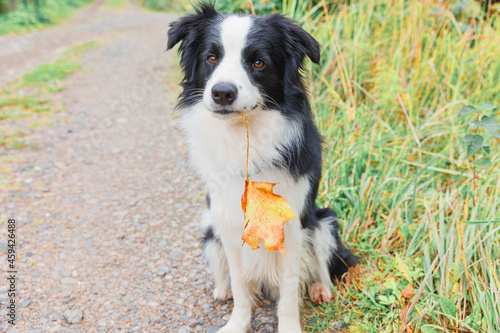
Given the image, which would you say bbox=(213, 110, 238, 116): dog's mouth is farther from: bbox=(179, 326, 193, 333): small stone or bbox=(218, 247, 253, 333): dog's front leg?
bbox=(179, 326, 193, 333): small stone

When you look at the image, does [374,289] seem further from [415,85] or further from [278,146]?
[415,85]

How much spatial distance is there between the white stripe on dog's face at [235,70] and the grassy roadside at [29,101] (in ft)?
10.6

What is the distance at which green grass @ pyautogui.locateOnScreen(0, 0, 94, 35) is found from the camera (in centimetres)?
993

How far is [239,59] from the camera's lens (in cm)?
192

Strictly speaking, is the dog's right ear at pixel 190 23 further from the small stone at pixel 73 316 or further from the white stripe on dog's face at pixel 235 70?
the small stone at pixel 73 316

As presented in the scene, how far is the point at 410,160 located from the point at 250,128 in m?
1.73

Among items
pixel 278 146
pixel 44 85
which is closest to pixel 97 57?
pixel 44 85

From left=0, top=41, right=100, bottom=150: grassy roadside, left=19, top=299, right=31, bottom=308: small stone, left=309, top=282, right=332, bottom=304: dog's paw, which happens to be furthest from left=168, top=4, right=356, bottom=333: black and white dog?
left=0, top=41, right=100, bottom=150: grassy roadside

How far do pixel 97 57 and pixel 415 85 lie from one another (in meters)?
6.09

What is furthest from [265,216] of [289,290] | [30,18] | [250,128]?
[30,18]

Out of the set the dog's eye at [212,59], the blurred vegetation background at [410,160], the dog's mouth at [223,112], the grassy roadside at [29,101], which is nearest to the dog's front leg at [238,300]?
the blurred vegetation background at [410,160]

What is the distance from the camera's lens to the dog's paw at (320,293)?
2.43 metres

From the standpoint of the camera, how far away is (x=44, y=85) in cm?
583

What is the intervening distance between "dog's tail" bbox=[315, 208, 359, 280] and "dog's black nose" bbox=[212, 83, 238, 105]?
1.01 m
